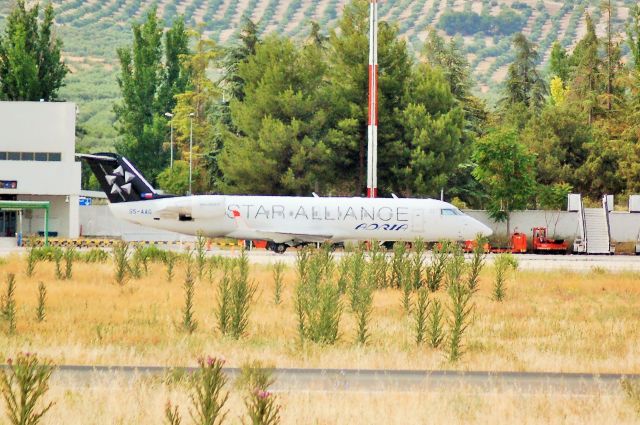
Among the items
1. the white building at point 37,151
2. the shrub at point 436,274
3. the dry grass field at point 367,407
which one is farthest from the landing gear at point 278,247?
the dry grass field at point 367,407

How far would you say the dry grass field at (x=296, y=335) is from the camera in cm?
1939

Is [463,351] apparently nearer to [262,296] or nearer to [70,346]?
[70,346]

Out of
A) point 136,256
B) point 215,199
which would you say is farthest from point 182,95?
point 136,256

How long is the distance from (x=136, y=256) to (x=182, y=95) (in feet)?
200

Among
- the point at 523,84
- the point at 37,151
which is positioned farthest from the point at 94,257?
the point at 523,84

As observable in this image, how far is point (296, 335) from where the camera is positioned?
22.9 m

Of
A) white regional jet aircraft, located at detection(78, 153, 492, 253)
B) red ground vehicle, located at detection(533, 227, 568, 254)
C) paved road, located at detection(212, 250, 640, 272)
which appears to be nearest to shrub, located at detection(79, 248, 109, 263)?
paved road, located at detection(212, 250, 640, 272)

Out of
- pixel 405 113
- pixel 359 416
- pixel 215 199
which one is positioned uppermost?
pixel 405 113

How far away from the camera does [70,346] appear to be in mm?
20328

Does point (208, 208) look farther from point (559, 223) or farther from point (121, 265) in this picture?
point (559, 223)

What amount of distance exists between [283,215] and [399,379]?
37.1 meters

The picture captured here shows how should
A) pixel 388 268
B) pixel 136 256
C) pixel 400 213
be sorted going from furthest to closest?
1. pixel 400 213
2. pixel 136 256
3. pixel 388 268

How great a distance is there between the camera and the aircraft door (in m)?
53.3

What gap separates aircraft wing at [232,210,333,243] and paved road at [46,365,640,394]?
3577 cm
